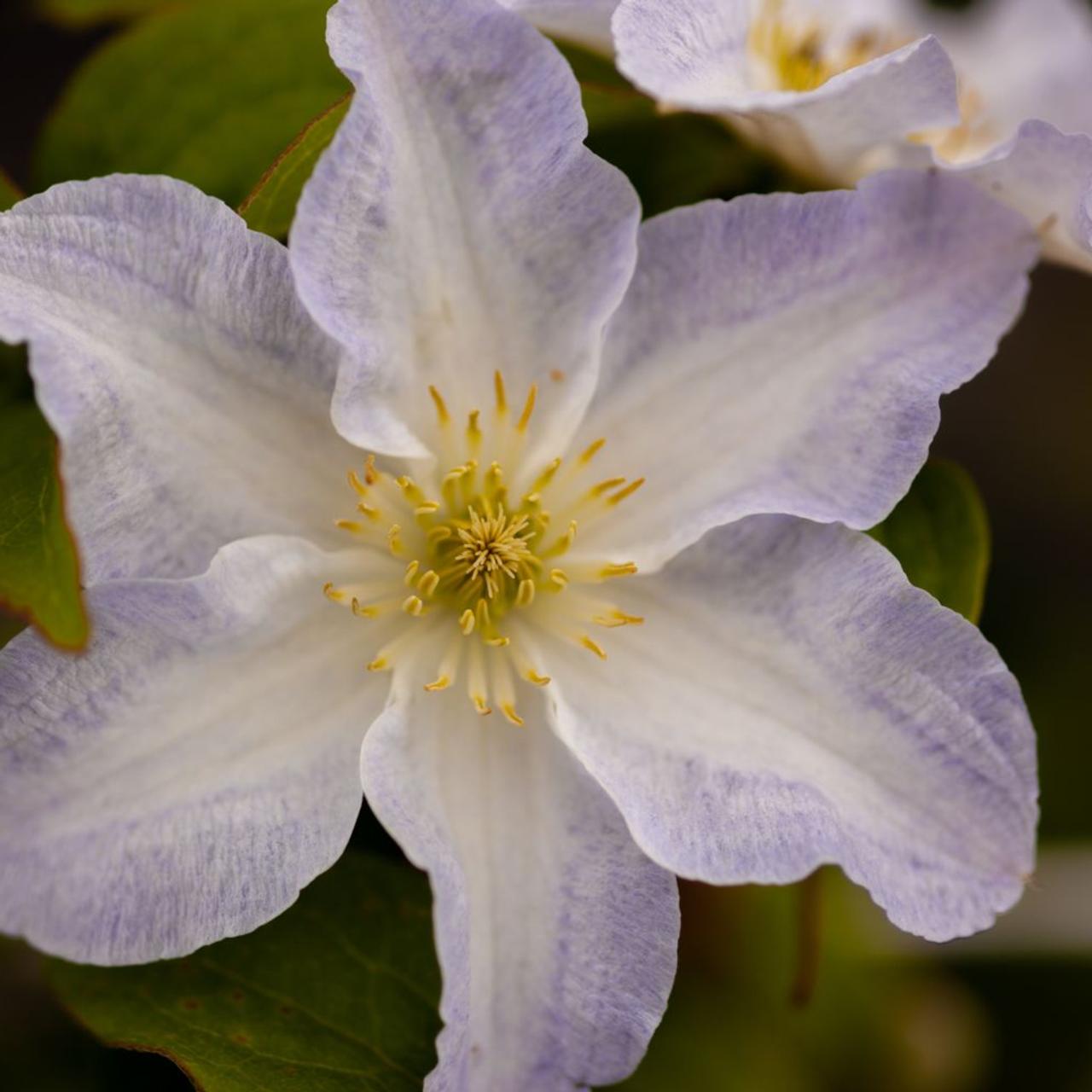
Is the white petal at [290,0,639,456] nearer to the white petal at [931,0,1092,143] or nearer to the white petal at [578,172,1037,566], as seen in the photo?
the white petal at [578,172,1037,566]

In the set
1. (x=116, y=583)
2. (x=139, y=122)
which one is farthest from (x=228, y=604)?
(x=139, y=122)

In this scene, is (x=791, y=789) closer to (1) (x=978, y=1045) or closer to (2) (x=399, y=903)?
(2) (x=399, y=903)

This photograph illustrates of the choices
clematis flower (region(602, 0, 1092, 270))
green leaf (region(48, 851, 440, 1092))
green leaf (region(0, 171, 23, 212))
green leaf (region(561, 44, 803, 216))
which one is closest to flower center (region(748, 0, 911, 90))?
clematis flower (region(602, 0, 1092, 270))

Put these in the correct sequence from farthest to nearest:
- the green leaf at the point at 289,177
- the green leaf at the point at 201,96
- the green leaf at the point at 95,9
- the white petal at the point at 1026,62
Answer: the white petal at the point at 1026,62 → the green leaf at the point at 95,9 → the green leaf at the point at 201,96 → the green leaf at the point at 289,177

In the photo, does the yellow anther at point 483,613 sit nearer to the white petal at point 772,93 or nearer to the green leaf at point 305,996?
the green leaf at point 305,996

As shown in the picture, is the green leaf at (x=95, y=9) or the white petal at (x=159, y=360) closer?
the white petal at (x=159, y=360)

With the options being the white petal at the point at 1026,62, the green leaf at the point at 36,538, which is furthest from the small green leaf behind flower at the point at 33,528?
the white petal at the point at 1026,62
